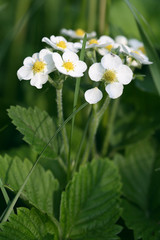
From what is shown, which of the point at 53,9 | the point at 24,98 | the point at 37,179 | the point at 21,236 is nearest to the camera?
the point at 21,236

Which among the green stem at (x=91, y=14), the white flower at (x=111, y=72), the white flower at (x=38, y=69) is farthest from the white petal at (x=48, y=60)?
the green stem at (x=91, y=14)

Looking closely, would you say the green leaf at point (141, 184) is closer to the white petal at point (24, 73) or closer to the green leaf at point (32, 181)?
Answer: the green leaf at point (32, 181)

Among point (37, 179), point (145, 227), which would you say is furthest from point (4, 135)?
point (145, 227)

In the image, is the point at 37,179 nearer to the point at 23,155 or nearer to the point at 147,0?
the point at 23,155

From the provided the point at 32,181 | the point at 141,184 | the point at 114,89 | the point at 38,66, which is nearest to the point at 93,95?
the point at 114,89

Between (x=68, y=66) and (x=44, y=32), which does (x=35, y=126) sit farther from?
(x=44, y=32)
